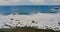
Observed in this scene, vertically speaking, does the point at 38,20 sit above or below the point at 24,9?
below

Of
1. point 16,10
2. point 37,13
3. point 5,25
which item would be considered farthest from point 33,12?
point 5,25

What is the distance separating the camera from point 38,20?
133 centimetres

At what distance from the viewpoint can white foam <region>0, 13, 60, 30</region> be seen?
1.32 m

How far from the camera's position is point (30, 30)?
4.33 feet

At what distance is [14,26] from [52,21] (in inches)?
17.6

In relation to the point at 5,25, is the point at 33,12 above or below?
above

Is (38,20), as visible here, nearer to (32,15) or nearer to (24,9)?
(32,15)

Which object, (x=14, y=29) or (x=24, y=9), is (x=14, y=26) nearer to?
(x=14, y=29)

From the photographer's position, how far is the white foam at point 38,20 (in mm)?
1320

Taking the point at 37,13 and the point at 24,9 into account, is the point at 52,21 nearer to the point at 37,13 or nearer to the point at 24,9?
the point at 37,13

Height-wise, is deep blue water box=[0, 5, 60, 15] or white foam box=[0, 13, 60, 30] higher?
→ deep blue water box=[0, 5, 60, 15]

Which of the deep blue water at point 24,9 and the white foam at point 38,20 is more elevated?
the deep blue water at point 24,9

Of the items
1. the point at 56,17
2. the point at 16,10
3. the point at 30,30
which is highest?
the point at 16,10

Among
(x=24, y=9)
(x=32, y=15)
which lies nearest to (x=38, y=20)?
(x=32, y=15)
